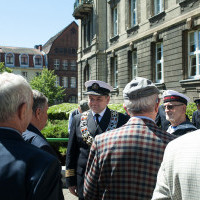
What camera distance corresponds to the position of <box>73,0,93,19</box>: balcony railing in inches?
1121

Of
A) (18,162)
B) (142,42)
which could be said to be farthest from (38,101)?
(142,42)

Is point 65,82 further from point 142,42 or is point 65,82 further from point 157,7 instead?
point 157,7

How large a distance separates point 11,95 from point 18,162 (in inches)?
16.2

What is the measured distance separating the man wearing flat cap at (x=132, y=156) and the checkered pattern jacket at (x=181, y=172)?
0.71 m

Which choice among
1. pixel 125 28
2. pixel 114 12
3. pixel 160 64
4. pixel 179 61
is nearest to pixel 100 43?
pixel 114 12

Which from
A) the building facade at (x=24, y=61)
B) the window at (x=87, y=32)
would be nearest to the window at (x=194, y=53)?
the window at (x=87, y=32)

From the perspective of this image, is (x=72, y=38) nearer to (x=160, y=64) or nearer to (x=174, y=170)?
(x=160, y=64)

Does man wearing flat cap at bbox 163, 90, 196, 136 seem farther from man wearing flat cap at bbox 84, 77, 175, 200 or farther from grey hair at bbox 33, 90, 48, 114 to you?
grey hair at bbox 33, 90, 48, 114

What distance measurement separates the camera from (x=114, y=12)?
2475 centimetres

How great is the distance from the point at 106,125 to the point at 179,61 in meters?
12.8

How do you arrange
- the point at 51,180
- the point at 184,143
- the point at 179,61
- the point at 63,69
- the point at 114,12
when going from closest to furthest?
1. the point at 184,143
2. the point at 51,180
3. the point at 179,61
4. the point at 114,12
5. the point at 63,69

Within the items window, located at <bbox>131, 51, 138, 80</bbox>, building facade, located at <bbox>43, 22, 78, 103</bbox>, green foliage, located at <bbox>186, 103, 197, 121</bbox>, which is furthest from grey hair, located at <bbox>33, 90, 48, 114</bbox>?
building facade, located at <bbox>43, 22, 78, 103</bbox>

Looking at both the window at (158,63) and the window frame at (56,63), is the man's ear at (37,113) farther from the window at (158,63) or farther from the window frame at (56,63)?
the window frame at (56,63)

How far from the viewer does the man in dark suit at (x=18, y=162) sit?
1.46 m
